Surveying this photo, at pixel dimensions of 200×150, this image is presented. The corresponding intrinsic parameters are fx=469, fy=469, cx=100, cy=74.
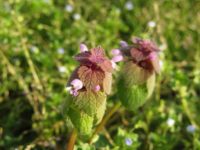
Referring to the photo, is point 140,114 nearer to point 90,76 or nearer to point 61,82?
point 61,82

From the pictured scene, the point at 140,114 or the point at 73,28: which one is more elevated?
the point at 73,28

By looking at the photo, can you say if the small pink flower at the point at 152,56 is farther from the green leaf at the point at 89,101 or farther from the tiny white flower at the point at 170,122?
the tiny white flower at the point at 170,122

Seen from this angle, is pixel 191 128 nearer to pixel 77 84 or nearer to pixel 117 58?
pixel 117 58

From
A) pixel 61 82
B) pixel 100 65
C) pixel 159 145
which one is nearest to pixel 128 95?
pixel 100 65

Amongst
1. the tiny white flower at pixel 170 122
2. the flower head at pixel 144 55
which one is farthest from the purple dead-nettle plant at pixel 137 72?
the tiny white flower at pixel 170 122

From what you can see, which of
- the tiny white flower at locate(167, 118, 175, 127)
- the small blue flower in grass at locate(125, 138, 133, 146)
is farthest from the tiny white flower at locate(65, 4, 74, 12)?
the small blue flower in grass at locate(125, 138, 133, 146)

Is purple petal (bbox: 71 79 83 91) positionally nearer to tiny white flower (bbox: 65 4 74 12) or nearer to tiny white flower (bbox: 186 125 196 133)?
tiny white flower (bbox: 186 125 196 133)
